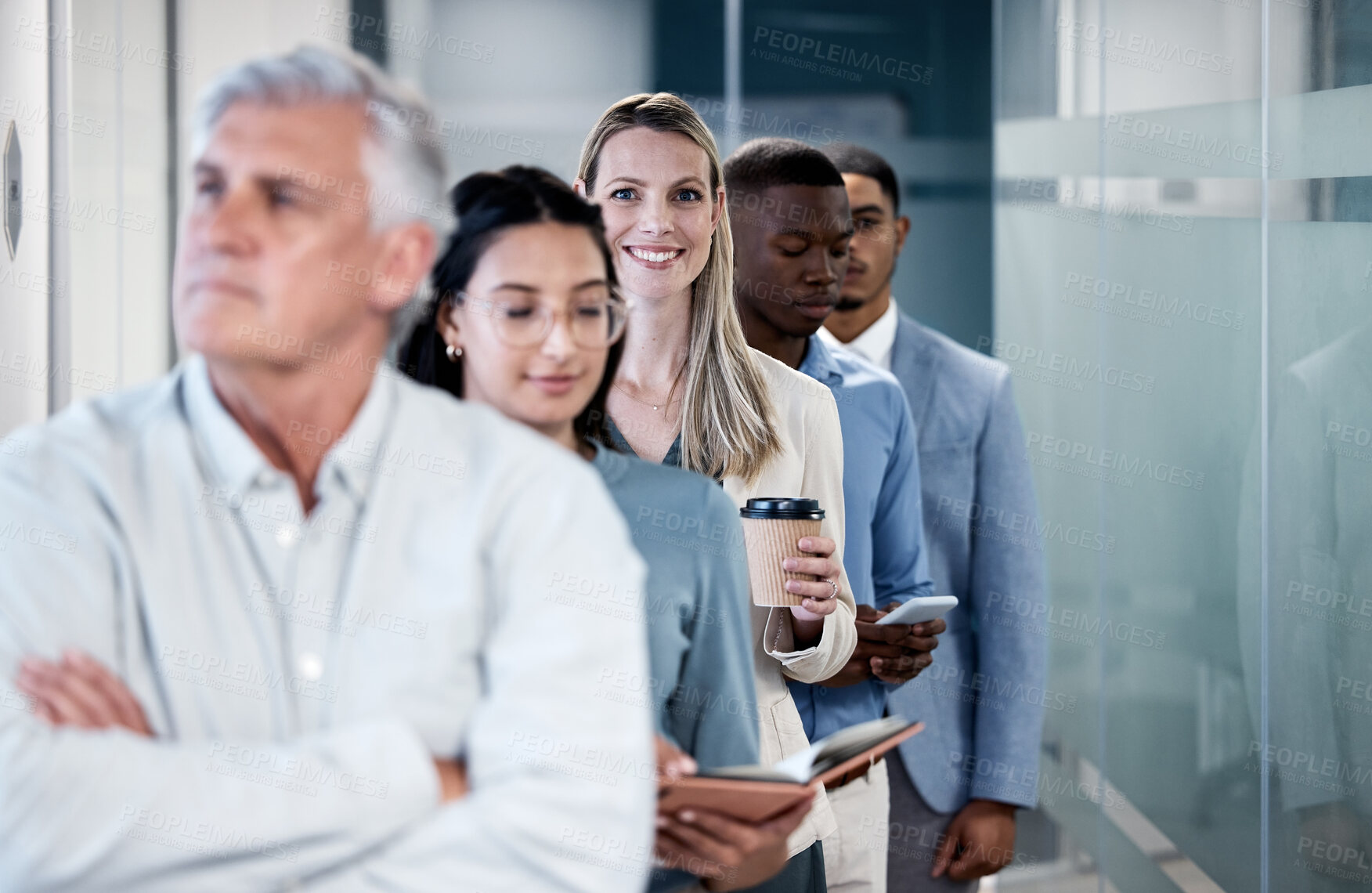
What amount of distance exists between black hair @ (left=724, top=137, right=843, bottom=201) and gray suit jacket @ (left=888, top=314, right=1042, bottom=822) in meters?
0.69

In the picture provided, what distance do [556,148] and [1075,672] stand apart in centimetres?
223

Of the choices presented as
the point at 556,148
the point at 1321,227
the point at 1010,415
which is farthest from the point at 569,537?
the point at 1321,227

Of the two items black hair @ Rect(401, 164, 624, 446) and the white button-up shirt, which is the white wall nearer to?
black hair @ Rect(401, 164, 624, 446)

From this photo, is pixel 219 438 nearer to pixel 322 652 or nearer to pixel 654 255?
pixel 322 652

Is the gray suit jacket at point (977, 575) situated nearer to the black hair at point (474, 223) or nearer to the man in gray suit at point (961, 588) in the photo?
the man in gray suit at point (961, 588)

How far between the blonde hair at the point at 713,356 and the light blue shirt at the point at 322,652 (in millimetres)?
360

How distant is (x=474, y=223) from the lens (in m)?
1.27

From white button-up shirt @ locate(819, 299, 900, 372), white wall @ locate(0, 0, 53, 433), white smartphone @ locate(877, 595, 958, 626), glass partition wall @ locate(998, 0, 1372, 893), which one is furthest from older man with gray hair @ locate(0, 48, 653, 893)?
glass partition wall @ locate(998, 0, 1372, 893)

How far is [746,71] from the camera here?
4.06m

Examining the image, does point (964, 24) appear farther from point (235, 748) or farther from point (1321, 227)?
point (235, 748)

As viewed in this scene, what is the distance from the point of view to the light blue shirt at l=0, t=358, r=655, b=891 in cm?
110

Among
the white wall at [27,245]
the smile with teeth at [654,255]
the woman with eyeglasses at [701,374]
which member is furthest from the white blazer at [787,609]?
the white wall at [27,245]

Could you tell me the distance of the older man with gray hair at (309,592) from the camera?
3.63ft

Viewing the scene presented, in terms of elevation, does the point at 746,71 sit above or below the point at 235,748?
above
